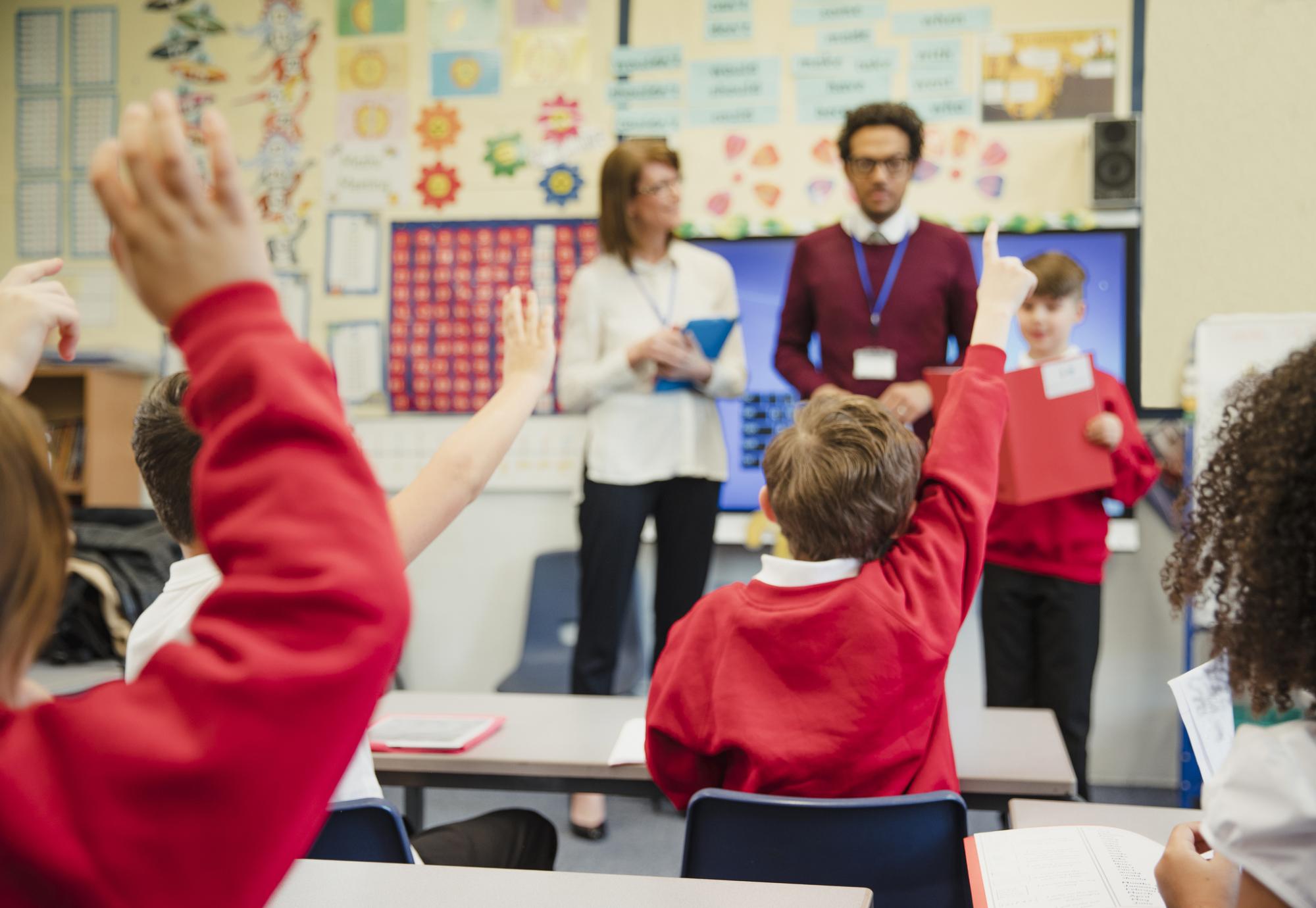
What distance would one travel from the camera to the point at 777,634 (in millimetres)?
1356

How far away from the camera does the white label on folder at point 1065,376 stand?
242 cm

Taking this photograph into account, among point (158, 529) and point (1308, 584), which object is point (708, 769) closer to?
point (1308, 584)

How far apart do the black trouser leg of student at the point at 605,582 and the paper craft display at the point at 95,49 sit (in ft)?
9.61

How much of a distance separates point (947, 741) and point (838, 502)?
363 mm

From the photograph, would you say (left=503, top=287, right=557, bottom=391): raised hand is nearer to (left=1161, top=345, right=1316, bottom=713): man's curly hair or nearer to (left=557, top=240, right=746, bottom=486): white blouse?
(left=1161, top=345, right=1316, bottom=713): man's curly hair

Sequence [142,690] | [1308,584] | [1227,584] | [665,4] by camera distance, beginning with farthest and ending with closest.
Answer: [665,4]
[1227,584]
[1308,584]
[142,690]

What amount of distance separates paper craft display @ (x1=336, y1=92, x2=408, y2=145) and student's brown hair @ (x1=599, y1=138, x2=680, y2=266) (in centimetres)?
135

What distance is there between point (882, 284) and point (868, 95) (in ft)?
3.54

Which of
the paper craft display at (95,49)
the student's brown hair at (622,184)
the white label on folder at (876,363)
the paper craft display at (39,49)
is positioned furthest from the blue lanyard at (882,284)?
the paper craft display at (39,49)

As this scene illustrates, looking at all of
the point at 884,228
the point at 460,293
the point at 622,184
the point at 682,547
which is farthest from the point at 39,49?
the point at 884,228

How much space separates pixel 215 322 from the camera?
0.53 m

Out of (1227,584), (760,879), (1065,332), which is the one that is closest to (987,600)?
(1065,332)

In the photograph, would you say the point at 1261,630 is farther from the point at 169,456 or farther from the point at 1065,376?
the point at 1065,376

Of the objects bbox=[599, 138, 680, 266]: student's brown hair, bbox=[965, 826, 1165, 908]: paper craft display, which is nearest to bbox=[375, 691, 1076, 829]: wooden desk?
bbox=[965, 826, 1165, 908]: paper craft display
